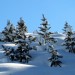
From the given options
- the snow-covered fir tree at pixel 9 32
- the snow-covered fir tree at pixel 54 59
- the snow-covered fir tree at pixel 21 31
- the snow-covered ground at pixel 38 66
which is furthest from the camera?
the snow-covered fir tree at pixel 9 32

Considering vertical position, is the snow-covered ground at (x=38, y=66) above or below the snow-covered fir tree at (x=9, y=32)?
below

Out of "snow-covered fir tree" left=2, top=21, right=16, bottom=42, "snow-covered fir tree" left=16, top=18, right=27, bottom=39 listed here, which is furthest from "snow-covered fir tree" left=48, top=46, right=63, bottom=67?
"snow-covered fir tree" left=2, top=21, right=16, bottom=42

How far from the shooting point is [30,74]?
4375 centimetres

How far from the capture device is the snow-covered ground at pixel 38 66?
147 ft

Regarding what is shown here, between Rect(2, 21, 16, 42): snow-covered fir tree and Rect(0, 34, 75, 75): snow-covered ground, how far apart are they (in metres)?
12.6

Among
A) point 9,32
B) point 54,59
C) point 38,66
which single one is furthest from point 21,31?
point 9,32

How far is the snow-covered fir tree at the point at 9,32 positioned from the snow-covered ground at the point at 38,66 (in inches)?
497

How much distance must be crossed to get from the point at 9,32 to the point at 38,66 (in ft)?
92.1

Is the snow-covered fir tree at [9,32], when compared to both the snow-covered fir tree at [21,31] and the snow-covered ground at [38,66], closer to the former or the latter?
the snow-covered fir tree at [21,31]

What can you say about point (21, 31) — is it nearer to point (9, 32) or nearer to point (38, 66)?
point (38, 66)

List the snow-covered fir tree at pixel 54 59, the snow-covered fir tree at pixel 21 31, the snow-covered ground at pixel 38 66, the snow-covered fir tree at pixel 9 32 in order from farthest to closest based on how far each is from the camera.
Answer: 1. the snow-covered fir tree at pixel 9 32
2. the snow-covered fir tree at pixel 21 31
3. the snow-covered fir tree at pixel 54 59
4. the snow-covered ground at pixel 38 66

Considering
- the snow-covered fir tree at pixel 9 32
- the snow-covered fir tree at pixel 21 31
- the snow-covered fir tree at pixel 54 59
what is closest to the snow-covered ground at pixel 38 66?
the snow-covered fir tree at pixel 54 59

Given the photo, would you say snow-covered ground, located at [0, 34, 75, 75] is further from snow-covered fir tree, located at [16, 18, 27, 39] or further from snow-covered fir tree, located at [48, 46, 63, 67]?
snow-covered fir tree, located at [16, 18, 27, 39]

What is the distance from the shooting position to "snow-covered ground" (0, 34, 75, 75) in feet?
147
